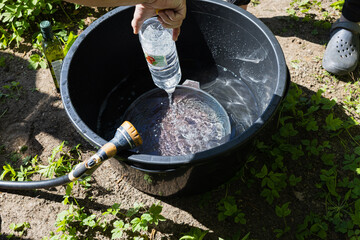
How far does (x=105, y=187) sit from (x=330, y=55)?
1.54m

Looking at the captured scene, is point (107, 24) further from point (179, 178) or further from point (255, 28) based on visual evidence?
point (179, 178)

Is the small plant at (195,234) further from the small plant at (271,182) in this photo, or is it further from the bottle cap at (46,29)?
the bottle cap at (46,29)

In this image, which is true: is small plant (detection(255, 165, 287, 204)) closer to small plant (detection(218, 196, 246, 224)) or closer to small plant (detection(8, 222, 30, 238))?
small plant (detection(218, 196, 246, 224))

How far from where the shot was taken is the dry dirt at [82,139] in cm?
175

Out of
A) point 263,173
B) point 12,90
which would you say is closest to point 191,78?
point 263,173

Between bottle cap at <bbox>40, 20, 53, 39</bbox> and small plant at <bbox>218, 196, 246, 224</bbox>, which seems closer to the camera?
small plant at <bbox>218, 196, 246, 224</bbox>

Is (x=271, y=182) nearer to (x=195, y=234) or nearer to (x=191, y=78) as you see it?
(x=195, y=234)

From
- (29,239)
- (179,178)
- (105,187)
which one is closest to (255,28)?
(179,178)

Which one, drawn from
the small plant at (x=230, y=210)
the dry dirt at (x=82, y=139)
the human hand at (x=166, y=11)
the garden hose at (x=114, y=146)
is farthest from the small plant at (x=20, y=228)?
the human hand at (x=166, y=11)

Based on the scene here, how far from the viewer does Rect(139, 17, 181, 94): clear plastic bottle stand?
1.77 meters

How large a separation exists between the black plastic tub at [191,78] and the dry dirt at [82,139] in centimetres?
15

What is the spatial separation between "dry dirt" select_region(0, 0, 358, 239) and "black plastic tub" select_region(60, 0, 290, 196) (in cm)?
15

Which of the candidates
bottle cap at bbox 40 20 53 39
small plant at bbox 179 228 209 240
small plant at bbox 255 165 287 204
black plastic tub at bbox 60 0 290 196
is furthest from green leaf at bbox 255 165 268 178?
bottle cap at bbox 40 20 53 39

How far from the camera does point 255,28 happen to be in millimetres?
1716
